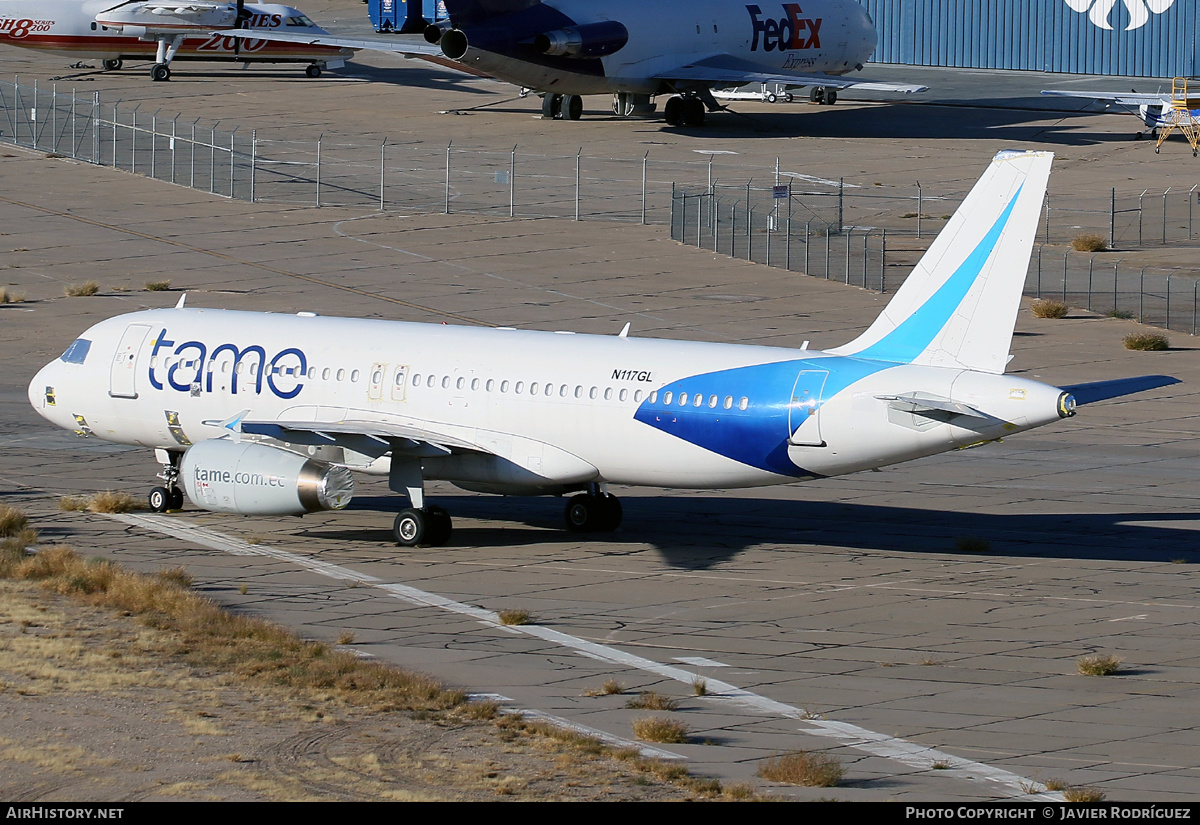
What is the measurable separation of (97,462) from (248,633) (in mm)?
16767

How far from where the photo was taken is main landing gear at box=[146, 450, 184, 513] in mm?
34125

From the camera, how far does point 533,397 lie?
30500 mm

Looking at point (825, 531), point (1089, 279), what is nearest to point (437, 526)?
point (825, 531)

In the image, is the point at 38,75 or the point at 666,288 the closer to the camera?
the point at 666,288

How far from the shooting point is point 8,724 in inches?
773

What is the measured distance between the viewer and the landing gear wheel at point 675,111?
85125mm

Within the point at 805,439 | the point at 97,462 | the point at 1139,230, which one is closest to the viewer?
the point at 805,439

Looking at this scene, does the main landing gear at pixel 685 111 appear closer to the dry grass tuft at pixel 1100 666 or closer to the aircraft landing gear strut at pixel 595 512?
the aircraft landing gear strut at pixel 595 512

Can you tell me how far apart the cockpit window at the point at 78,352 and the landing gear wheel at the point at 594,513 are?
34.5 ft

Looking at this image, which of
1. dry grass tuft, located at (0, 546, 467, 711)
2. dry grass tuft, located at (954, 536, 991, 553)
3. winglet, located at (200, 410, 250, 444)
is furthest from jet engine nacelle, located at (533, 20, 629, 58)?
dry grass tuft, located at (0, 546, 467, 711)

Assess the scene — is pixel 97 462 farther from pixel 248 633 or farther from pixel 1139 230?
pixel 1139 230

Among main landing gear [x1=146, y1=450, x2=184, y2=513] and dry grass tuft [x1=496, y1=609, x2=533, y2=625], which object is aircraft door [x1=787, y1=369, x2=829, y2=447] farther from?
main landing gear [x1=146, y1=450, x2=184, y2=513]

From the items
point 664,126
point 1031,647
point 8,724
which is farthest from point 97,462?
point 664,126

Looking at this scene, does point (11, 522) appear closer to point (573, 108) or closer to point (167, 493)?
point (167, 493)
